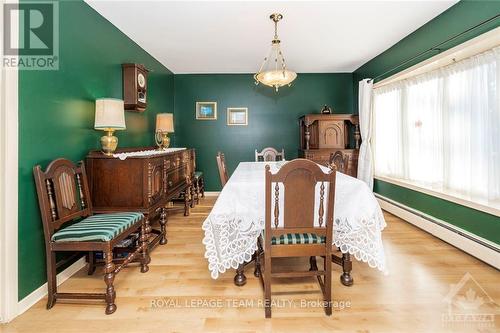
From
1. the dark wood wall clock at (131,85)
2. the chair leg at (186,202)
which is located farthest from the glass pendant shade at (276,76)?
the chair leg at (186,202)

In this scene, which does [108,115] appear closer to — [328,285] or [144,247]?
[144,247]

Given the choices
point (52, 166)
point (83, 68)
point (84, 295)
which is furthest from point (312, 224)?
point (83, 68)

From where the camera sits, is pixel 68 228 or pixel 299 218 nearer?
pixel 299 218

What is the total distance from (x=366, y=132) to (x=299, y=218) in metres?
3.54

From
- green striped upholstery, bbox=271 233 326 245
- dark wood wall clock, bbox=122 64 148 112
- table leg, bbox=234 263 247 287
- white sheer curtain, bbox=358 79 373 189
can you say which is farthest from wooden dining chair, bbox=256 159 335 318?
white sheer curtain, bbox=358 79 373 189

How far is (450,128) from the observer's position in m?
3.04

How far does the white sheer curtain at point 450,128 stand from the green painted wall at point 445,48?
0.69ft

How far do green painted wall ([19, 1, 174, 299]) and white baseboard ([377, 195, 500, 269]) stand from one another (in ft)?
12.5

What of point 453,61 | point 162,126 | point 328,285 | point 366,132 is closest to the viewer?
point 328,285

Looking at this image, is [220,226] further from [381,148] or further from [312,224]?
[381,148]

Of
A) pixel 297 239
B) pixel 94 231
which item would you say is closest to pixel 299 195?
pixel 297 239

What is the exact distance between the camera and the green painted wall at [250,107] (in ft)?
18.0

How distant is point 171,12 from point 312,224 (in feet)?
8.64

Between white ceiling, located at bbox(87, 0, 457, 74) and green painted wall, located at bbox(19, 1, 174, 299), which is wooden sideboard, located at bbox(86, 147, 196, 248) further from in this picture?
white ceiling, located at bbox(87, 0, 457, 74)
